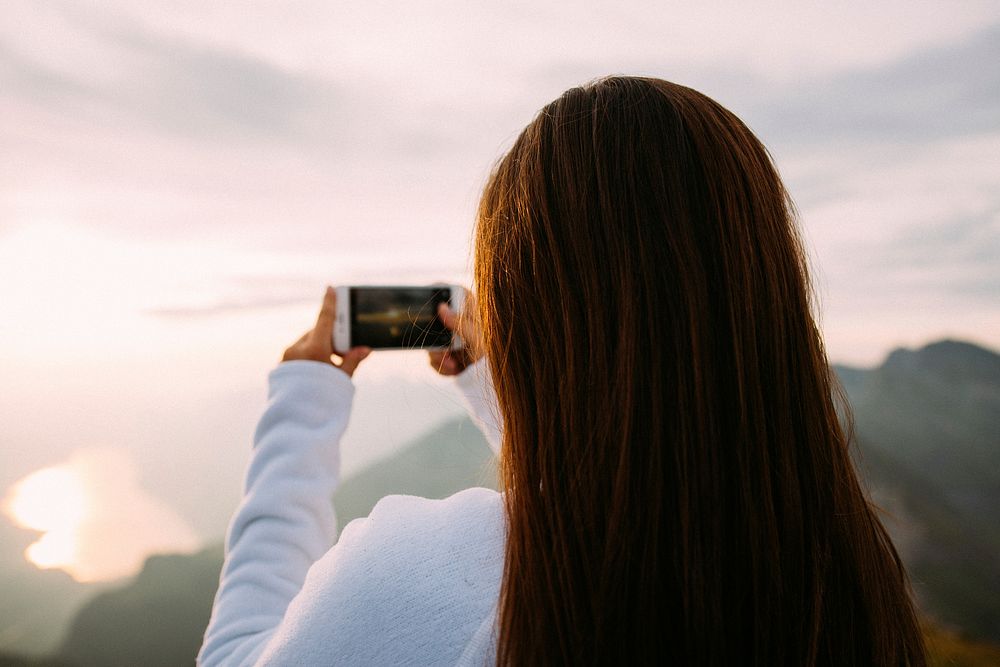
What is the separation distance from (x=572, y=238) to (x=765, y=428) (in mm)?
217

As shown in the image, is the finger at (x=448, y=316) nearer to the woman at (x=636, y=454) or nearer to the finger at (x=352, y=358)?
the finger at (x=352, y=358)

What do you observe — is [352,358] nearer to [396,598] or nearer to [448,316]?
[448,316]

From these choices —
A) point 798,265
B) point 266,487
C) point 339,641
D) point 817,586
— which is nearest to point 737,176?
point 798,265

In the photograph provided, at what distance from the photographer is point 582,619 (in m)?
0.47

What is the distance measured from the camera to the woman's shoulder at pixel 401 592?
469 millimetres

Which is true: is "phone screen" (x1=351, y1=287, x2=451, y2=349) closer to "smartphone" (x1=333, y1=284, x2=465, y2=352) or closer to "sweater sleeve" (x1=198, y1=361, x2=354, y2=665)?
"smartphone" (x1=333, y1=284, x2=465, y2=352)

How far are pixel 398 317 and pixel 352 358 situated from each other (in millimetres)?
128

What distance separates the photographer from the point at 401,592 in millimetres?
479

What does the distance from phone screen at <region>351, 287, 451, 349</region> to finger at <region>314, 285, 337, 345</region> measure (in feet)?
0.10

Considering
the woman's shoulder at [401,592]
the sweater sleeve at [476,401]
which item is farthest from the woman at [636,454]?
the sweater sleeve at [476,401]

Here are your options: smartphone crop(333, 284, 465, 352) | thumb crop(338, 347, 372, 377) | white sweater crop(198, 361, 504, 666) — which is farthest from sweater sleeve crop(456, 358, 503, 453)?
white sweater crop(198, 361, 504, 666)

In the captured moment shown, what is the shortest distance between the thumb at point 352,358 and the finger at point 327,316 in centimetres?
3

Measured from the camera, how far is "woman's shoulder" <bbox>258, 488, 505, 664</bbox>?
0.47 metres

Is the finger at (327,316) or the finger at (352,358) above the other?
the finger at (327,316)
